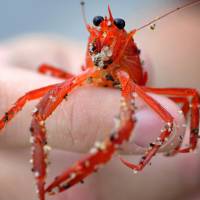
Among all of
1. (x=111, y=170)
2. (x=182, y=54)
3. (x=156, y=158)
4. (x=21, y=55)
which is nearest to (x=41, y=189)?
(x=111, y=170)

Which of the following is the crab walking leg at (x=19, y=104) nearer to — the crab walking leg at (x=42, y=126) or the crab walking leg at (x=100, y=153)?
the crab walking leg at (x=42, y=126)

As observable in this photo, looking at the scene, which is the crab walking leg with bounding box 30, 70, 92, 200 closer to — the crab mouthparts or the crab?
the crab

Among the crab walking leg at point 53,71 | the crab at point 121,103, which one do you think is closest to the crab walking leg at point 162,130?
the crab at point 121,103

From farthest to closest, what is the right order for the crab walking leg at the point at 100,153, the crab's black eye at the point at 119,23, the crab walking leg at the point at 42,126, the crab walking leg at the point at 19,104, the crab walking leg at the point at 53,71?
1. the crab walking leg at the point at 53,71
2. the crab's black eye at the point at 119,23
3. the crab walking leg at the point at 19,104
4. the crab walking leg at the point at 42,126
5. the crab walking leg at the point at 100,153

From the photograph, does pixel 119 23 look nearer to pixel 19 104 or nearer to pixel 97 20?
pixel 97 20

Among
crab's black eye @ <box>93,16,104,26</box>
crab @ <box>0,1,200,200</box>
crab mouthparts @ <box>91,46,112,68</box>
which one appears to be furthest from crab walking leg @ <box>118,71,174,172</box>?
crab's black eye @ <box>93,16,104,26</box>

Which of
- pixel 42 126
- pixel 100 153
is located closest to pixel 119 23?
pixel 42 126
